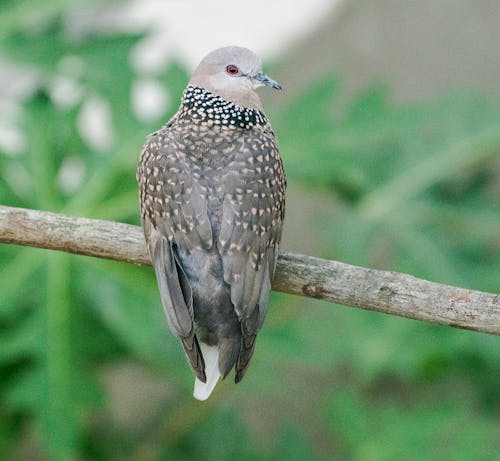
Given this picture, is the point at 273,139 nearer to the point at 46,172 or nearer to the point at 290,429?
the point at 46,172

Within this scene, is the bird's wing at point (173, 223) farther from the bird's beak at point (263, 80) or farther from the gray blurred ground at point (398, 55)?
the gray blurred ground at point (398, 55)

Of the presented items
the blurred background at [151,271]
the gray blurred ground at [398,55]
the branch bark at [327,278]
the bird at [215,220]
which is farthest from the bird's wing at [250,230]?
the gray blurred ground at [398,55]

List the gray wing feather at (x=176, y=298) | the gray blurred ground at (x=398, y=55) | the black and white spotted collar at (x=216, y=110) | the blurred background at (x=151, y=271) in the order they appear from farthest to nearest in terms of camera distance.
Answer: the gray blurred ground at (x=398, y=55)
the blurred background at (x=151, y=271)
the black and white spotted collar at (x=216, y=110)
the gray wing feather at (x=176, y=298)

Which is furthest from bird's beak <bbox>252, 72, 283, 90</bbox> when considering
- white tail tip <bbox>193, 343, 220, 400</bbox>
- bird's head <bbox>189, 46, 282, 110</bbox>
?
white tail tip <bbox>193, 343, 220, 400</bbox>

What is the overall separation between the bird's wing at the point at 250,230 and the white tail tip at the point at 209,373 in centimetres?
7

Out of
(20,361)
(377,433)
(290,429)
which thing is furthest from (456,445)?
(20,361)

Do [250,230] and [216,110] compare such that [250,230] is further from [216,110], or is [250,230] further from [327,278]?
[216,110]

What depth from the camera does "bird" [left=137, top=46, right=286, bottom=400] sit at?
265cm

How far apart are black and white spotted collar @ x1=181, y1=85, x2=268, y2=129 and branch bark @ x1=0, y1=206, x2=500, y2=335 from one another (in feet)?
1.30

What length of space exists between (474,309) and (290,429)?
2.40 m

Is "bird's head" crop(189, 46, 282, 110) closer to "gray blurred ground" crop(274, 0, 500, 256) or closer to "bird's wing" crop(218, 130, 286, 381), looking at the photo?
"bird's wing" crop(218, 130, 286, 381)

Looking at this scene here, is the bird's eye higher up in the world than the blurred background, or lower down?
higher up

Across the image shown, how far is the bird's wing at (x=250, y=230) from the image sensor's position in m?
2.65

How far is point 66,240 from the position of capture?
2.83 metres
